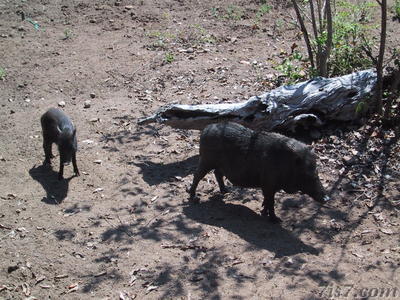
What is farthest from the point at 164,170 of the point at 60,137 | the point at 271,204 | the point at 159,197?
the point at 271,204

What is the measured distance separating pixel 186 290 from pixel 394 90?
5.05m

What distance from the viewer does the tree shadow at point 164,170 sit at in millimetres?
7734

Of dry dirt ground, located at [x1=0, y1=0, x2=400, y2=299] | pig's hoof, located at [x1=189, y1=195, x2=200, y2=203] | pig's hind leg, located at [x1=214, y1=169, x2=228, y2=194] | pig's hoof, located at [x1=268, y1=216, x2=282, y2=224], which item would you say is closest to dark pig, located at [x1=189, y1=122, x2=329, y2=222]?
pig's hoof, located at [x1=268, y1=216, x2=282, y2=224]

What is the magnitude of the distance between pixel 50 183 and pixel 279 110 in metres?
3.80

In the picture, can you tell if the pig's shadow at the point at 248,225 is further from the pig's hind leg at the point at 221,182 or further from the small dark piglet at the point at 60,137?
the small dark piglet at the point at 60,137

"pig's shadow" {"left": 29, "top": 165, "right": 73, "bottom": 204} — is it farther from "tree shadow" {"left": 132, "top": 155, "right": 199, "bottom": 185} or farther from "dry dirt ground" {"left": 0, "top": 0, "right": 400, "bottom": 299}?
"tree shadow" {"left": 132, "top": 155, "right": 199, "bottom": 185}

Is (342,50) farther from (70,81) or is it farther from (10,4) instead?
(10,4)

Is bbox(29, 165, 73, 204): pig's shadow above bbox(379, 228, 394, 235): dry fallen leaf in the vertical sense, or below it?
below

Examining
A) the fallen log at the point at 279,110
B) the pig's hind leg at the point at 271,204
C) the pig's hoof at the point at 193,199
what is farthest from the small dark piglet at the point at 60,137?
the pig's hind leg at the point at 271,204

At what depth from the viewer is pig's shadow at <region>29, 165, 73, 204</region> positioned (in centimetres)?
727

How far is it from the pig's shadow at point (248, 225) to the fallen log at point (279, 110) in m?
1.53

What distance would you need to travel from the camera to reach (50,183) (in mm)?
7648

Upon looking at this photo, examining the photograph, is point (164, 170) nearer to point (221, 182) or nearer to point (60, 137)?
point (221, 182)

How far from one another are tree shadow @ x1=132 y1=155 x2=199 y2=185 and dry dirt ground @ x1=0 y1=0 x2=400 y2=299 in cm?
3
